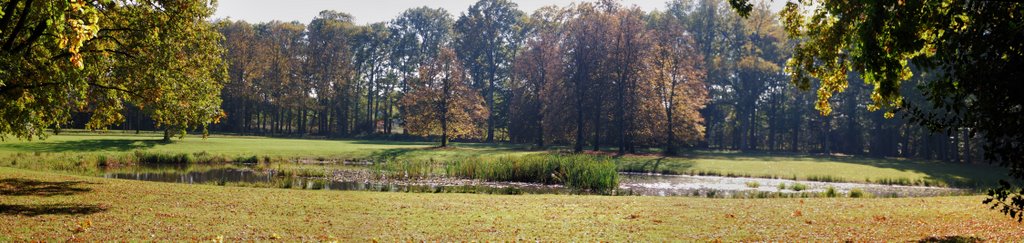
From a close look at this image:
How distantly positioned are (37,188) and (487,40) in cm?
6685

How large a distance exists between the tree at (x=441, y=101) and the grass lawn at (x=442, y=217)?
3536cm

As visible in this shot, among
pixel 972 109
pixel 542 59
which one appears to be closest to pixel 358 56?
pixel 542 59

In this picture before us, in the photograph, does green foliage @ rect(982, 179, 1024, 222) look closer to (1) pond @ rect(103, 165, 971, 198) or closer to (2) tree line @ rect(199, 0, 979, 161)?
(1) pond @ rect(103, 165, 971, 198)

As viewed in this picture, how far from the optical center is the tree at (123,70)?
14508 millimetres

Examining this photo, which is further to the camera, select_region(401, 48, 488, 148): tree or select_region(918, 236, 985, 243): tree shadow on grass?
select_region(401, 48, 488, 148): tree

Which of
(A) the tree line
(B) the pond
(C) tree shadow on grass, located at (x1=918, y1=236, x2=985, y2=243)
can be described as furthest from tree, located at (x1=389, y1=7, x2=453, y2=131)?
(C) tree shadow on grass, located at (x1=918, y1=236, x2=985, y2=243)

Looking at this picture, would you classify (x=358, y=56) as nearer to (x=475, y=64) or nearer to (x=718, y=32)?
(x=475, y=64)

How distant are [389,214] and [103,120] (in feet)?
36.0

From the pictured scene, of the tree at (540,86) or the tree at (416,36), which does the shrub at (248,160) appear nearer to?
the tree at (540,86)

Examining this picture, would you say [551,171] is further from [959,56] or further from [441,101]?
[441,101]

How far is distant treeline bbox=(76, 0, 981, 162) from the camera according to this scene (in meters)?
52.2

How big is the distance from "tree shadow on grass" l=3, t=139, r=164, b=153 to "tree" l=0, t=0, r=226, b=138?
17561mm

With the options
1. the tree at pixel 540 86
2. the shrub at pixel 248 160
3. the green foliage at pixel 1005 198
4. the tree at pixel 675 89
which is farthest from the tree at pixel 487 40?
the green foliage at pixel 1005 198

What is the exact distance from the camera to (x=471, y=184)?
26.0 meters
